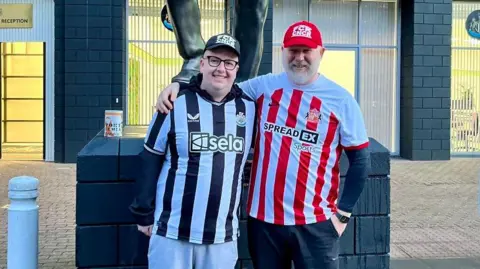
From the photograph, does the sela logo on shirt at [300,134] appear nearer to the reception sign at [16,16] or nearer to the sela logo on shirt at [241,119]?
the sela logo on shirt at [241,119]

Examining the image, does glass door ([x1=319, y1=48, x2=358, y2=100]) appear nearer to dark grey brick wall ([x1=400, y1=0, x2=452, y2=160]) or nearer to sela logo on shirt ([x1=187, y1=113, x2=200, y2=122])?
dark grey brick wall ([x1=400, y1=0, x2=452, y2=160])

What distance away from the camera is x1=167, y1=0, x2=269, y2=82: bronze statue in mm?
3854

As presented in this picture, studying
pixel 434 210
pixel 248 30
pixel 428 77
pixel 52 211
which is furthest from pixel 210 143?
pixel 428 77

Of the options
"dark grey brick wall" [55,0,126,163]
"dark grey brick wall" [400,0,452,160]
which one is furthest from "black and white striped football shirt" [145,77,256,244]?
"dark grey brick wall" [400,0,452,160]

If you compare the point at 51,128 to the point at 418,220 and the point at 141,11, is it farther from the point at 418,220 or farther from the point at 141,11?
the point at 418,220

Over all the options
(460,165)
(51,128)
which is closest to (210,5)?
(51,128)

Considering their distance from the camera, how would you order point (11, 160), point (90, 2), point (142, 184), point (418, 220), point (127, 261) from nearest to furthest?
1. point (142, 184)
2. point (127, 261)
3. point (418, 220)
4. point (90, 2)
5. point (11, 160)

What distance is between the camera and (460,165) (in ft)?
42.5

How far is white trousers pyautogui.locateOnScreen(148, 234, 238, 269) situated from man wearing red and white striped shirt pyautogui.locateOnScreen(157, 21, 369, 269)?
0.26 metres

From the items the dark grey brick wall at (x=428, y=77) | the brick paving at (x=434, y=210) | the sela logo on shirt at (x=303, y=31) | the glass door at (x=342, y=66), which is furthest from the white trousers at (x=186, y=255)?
the glass door at (x=342, y=66)

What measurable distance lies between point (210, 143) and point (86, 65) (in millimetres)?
10049

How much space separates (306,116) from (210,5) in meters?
10.8

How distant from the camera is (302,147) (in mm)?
2648

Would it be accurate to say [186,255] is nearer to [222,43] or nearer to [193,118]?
[193,118]
